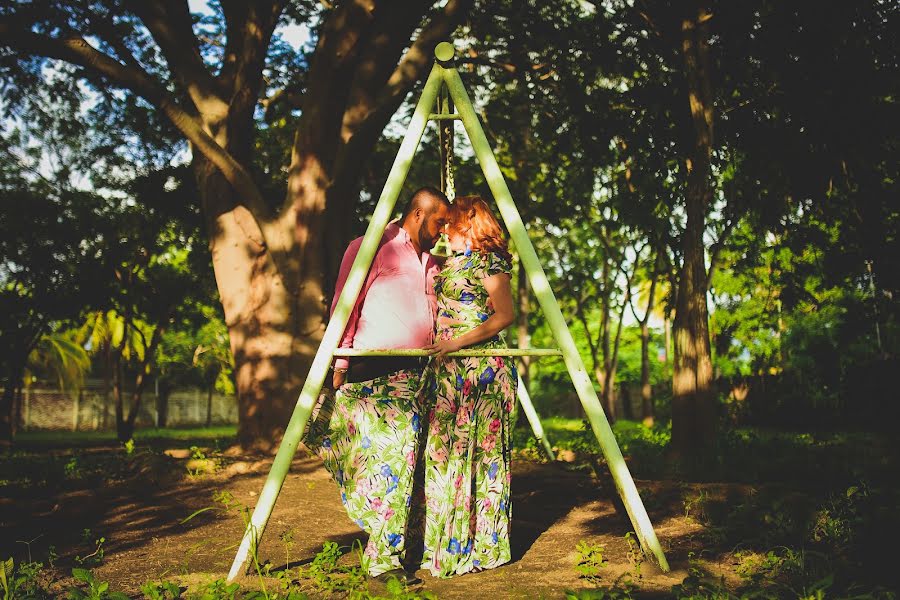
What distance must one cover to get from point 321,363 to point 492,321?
90 centimetres

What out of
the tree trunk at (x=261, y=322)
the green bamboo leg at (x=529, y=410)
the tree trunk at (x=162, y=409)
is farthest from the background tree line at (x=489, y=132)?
the tree trunk at (x=162, y=409)

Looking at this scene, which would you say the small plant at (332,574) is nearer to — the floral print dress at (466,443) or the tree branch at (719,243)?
the floral print dress at (466,443)

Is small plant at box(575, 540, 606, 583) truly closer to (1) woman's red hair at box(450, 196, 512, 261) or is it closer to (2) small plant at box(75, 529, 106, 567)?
(1) woman's red hair at box(450, 196, 512, 261)

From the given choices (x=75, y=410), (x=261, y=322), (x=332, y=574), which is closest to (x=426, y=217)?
(x=332, y=574)

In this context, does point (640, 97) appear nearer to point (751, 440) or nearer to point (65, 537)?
point (751, 440)

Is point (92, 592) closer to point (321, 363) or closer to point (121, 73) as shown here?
point (321, 363)

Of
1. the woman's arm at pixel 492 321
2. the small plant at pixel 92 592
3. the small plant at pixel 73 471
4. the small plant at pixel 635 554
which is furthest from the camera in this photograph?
the small plant at pixel 73 471

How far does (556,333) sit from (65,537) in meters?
3.48

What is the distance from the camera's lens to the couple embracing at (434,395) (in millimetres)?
3889

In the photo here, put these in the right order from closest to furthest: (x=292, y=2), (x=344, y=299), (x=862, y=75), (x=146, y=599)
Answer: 1. (x=146, y=599)
2. (x=344, y=299)
3. (x=862, y=75)
4. (x=292, y=2)

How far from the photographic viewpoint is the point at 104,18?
29.9ft

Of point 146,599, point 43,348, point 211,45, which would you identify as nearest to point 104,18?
point 211,45

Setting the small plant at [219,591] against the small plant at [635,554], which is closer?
the small plant at [219,591]

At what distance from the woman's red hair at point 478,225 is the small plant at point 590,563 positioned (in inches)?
62.6
